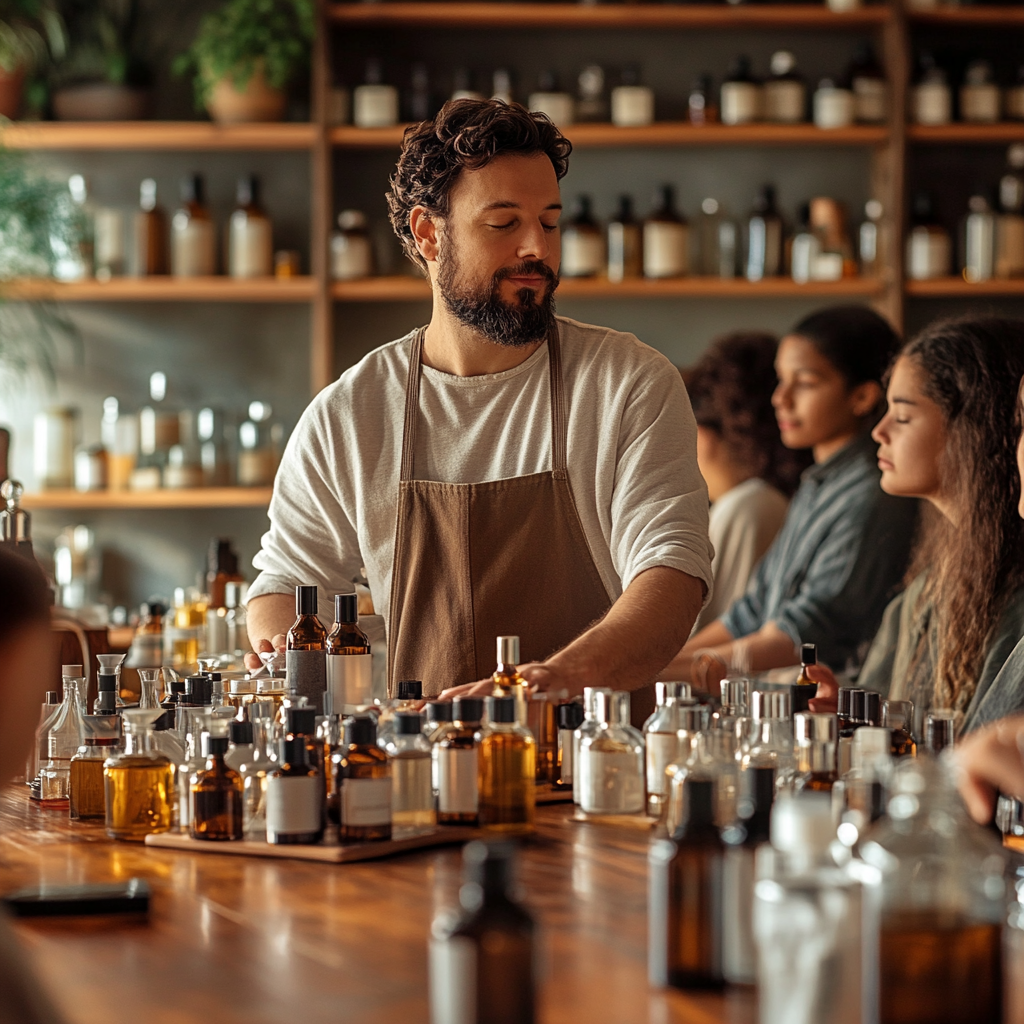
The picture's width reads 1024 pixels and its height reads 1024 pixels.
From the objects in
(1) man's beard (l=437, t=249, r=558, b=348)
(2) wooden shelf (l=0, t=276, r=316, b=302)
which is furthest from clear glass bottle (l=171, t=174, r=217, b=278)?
(1) man's beard (l=437, t=249, r=558, b=348)

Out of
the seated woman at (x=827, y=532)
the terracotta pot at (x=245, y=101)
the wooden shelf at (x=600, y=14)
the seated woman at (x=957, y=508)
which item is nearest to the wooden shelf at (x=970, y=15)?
the wooden shelf at (x=600, y=14)

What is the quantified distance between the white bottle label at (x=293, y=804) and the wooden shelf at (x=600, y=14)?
3370mm

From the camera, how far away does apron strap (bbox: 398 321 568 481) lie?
7.52 feet

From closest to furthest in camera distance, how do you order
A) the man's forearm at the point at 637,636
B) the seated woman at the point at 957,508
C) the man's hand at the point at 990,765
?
the man's hand at the point at 990,765
the man's forearm at the point at 637,636
the seated woman at the point at 957,508

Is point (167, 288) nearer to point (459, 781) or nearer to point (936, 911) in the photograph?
point (459, 781)

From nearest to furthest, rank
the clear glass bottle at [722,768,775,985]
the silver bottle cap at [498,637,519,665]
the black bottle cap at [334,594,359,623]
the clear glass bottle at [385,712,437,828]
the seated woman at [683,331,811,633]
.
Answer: the clear glass bottle at [722,768,775,985] < the clear glass bottle at [385,712,437,828] < the silver bottle cap at [498,637,519,665] < the black bottle cap at [334,594,359,623] < the seated woman at [683,331,811,633]

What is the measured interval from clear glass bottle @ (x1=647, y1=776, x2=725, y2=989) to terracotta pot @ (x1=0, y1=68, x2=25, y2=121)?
3.95 m

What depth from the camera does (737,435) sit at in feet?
13.2

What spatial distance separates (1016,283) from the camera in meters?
4.40

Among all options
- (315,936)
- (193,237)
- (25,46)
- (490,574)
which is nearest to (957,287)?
(193,237)

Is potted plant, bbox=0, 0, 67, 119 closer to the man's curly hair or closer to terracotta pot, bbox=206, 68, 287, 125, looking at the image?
terracotta pot, bbox=206, 68, 287, 125

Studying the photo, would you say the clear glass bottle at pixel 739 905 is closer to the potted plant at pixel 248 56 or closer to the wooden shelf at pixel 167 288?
the wooden shelf at pixel 167 288

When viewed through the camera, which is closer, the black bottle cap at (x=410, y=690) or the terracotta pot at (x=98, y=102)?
the black bottle cap at (x=410, y=690)

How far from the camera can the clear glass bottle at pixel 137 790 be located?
1.55 m
